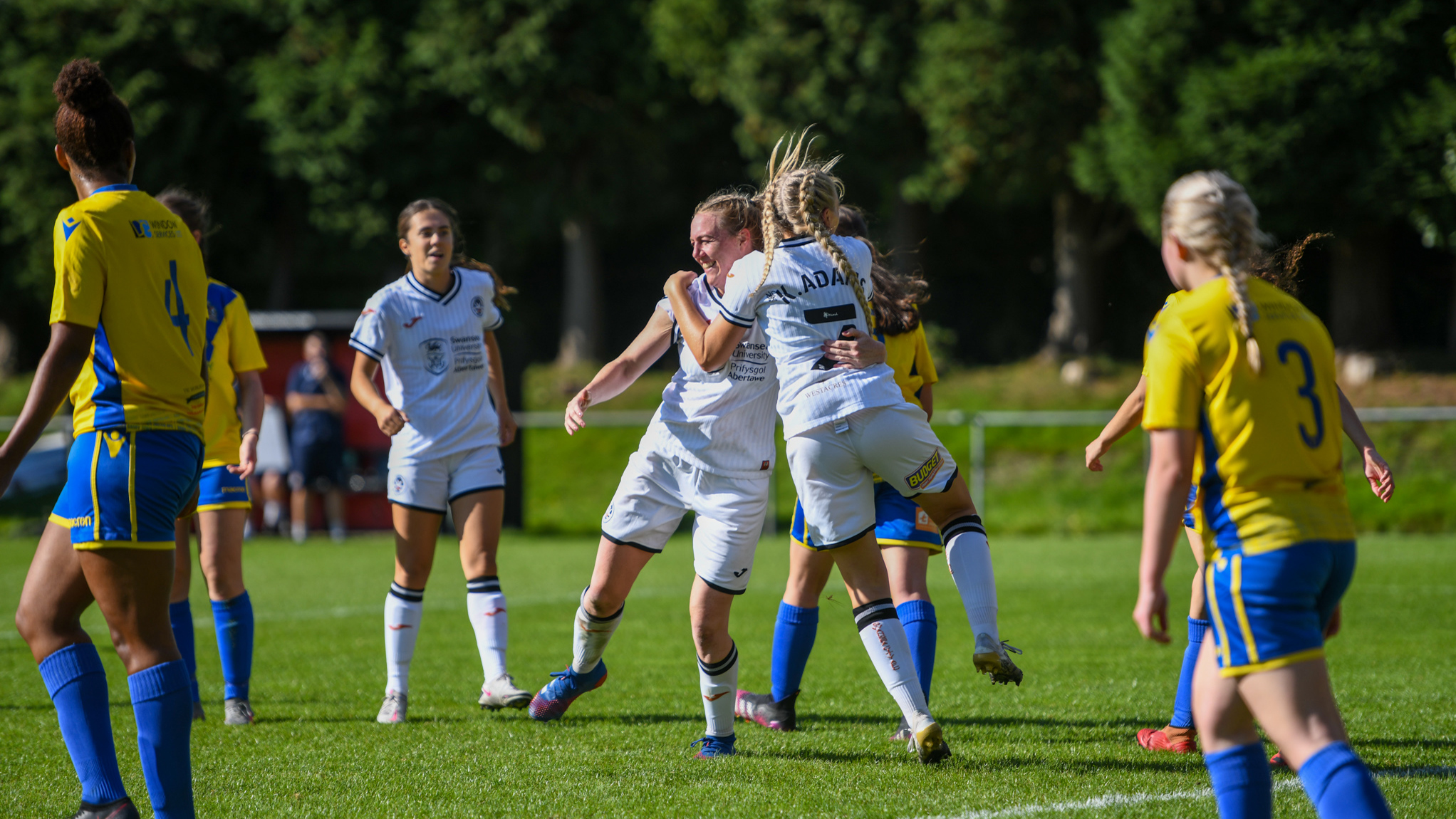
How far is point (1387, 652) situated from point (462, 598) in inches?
262

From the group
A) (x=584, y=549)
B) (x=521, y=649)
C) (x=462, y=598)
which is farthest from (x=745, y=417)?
(x=584, y=549)

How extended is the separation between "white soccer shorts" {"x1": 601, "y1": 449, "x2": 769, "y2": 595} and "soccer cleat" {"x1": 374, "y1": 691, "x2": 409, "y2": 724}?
1361 millimetres

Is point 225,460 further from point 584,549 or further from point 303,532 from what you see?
point 303,532

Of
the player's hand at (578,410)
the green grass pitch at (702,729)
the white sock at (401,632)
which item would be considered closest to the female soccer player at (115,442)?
the green grass pitch at (702,729)

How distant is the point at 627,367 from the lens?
4629mm

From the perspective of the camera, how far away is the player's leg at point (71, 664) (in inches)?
134

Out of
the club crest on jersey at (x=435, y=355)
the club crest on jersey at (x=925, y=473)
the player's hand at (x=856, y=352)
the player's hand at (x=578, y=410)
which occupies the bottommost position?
the club crest on jersey at (x=925, y=473)

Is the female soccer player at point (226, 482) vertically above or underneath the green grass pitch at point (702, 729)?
above

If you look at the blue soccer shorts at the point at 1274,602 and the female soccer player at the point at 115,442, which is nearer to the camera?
the blue soccer shorts at the point at 1274,602

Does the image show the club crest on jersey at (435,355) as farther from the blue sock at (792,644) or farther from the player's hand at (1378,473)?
the player's hand at (1378,473)

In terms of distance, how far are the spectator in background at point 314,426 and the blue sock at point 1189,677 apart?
12383mm

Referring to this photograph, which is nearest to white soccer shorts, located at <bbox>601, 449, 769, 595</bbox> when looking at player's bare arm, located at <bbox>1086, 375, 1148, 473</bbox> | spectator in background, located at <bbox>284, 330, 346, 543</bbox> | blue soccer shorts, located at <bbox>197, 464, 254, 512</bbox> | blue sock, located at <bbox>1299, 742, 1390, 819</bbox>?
player's bare arm, located at <bbox>1086, 375, 1148, 473</bbox>

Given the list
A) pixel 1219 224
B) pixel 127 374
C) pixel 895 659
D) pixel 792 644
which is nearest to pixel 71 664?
pixel 127 374

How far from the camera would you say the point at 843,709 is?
557 cm
